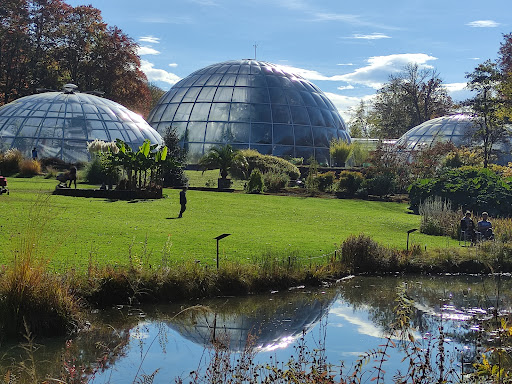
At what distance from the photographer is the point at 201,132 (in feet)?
145

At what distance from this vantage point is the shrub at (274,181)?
2967 cm

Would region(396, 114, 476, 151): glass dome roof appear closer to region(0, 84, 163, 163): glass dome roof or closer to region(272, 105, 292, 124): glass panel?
region(272, 105, 292, 124): glass panel

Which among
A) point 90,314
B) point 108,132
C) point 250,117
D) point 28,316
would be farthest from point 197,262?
point 250,117

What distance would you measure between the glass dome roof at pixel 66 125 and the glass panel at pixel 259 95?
765cm

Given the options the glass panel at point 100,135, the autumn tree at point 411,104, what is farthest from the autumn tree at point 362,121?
the glass panel at point 100,135

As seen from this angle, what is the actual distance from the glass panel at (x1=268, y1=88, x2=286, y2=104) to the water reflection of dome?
33632 mm

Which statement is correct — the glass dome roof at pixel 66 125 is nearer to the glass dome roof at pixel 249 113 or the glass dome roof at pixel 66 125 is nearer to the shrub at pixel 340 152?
the glass dome roof at pixel 249 113

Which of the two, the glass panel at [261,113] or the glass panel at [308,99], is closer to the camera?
the glass panel at [261,113]

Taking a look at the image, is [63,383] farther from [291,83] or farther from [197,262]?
[291,83]

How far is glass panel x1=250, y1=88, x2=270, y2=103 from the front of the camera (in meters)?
44.9

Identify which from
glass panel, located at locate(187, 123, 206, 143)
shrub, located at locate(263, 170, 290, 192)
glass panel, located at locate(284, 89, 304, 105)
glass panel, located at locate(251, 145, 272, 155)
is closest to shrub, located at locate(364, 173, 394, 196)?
shrub, located at locate(263, 170, 290, 192)

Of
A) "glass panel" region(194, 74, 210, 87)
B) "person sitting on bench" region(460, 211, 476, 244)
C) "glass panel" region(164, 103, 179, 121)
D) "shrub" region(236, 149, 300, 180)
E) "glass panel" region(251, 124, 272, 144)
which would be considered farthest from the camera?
"glass panel" region(194, 74, 210, 87)

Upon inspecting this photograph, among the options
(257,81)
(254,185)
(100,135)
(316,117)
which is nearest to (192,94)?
(257,81)

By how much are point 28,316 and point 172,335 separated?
1.96m
